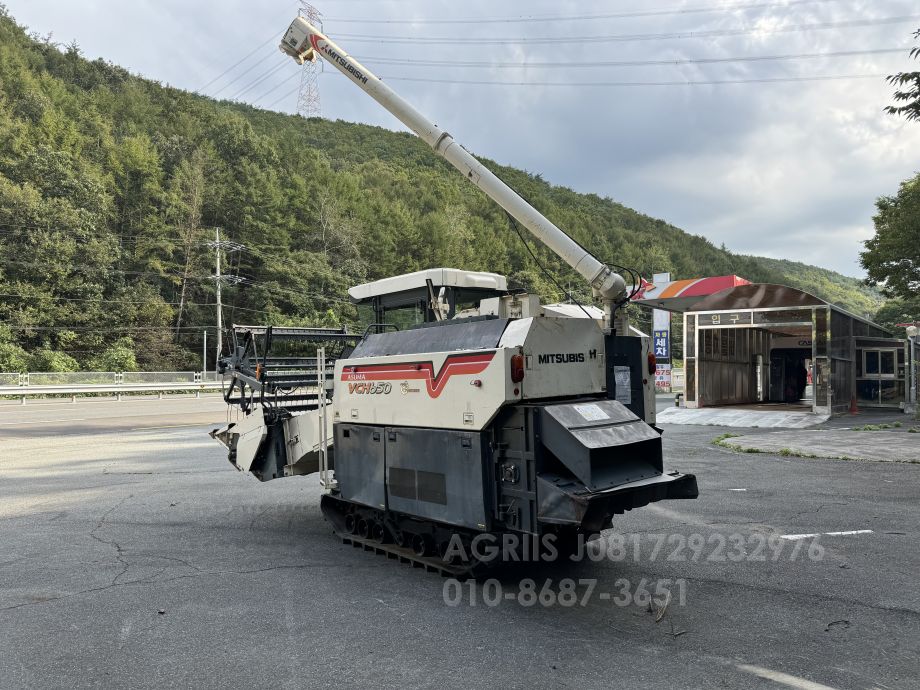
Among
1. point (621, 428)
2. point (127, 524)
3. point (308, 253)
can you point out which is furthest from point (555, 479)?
point (308, 253)

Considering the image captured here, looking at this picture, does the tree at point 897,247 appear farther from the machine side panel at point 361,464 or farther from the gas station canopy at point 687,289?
the machine side panel at point 361,464

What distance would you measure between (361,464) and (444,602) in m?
1.61

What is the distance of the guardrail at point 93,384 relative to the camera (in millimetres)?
27203

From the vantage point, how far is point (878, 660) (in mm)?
3654

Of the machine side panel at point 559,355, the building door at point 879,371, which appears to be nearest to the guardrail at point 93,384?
the machine side panel at point 559,355

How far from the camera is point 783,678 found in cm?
346

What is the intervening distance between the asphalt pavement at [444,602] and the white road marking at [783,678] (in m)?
0.01

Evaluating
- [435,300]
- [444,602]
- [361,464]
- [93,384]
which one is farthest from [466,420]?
[93,384]

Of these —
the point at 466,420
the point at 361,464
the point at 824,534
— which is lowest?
the point at 824,534

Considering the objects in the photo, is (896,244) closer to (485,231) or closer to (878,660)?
(878,660)

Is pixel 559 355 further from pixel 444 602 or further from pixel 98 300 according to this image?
pixel 98 300

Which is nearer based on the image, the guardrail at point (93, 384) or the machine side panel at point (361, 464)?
the machine side panel at point (361, 464)

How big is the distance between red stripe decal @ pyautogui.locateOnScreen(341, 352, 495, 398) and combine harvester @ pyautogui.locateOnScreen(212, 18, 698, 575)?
1 centimetres

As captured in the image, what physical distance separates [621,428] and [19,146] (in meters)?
58.0
